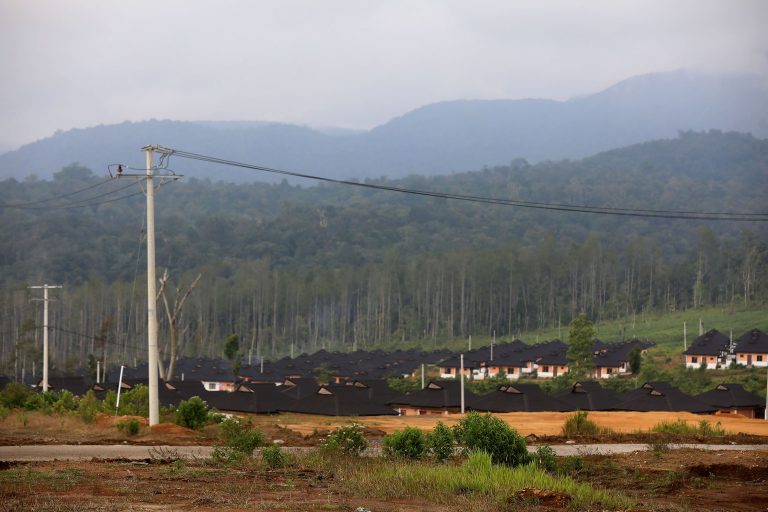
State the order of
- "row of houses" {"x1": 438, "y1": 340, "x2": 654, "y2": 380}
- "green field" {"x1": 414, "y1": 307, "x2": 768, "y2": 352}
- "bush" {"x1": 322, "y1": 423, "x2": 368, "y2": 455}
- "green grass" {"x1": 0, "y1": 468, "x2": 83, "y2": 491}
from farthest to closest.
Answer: "green field" {"x1": 414, "y1": 307, "x2": 768, "y2": 352} < "row of houses" {"x1": 438, "y1": 340, "x2": 654, "y2": 380} < "bush" {"x1": 322, "y1": 423, "x2": 368, "y2": 455} < "green grass" {"x1": 0, "y1": 468, "x2": 83, "y2": 491}

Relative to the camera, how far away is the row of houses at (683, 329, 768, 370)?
70.8 meters

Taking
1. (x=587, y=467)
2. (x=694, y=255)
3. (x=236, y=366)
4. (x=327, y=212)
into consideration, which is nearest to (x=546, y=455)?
(x=587, y=467)

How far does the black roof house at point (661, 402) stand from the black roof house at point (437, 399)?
7.43 meters

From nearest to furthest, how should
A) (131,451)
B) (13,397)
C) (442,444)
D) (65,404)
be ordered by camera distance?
(442,444)
(131,451)
(65,404)
(13,397)

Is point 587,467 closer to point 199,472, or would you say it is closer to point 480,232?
point 199,472

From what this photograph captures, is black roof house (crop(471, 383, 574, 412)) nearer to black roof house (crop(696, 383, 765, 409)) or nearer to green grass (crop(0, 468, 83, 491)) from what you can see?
black roof house (crop(696, 383, 765, 409))

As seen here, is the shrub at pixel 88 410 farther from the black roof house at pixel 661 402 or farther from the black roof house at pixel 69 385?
the black roof house at pixel 661 402

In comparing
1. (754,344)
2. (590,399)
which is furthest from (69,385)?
(754,344)

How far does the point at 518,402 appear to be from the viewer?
47.7 m

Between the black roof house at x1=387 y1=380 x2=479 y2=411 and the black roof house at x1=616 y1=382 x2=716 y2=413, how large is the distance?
7.43 metres

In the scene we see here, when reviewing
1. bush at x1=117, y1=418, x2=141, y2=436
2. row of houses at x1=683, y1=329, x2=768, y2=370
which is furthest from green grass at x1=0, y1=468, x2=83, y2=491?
row of houses at x1=683, y1=329, x2=768, y2=370

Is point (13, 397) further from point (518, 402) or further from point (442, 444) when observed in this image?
point (518, 402)

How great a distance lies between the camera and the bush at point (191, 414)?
86.5ft

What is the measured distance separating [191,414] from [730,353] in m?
54.4
